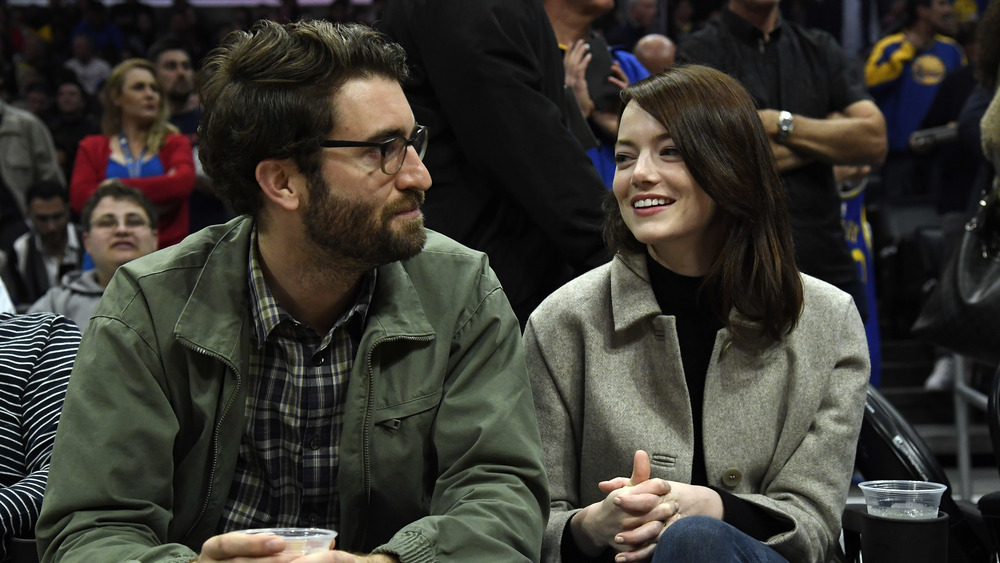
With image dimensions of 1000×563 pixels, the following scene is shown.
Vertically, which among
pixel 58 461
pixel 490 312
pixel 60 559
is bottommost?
pixel 60 559

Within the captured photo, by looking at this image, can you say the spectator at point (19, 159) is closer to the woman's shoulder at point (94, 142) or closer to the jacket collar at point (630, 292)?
the woman's shoulder at point (94, 142)

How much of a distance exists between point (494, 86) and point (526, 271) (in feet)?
1.69

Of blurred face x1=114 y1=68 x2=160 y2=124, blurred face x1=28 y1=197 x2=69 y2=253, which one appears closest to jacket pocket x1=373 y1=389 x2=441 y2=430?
blurred face x1=114 y1=68 x2=160 y2=124

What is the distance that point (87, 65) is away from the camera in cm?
1211

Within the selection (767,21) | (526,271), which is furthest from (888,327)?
(526,271)

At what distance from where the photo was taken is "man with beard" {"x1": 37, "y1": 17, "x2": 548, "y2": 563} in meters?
2.09

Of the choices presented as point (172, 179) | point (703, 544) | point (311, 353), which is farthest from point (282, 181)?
point (172, 179)

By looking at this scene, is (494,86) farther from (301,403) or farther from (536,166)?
(301,403)

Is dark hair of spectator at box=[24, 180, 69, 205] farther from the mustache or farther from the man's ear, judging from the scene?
the mustache

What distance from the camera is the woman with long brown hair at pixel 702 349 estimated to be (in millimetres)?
2379

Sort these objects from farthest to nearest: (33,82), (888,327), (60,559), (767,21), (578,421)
A: 1. (33,82)
2. (888,327)
3. (767,21)
4. (578,421)
5. (60,559)

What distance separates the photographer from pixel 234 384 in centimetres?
213

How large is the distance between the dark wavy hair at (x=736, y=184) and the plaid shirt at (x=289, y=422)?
772 mm

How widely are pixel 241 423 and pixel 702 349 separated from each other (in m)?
1.01
